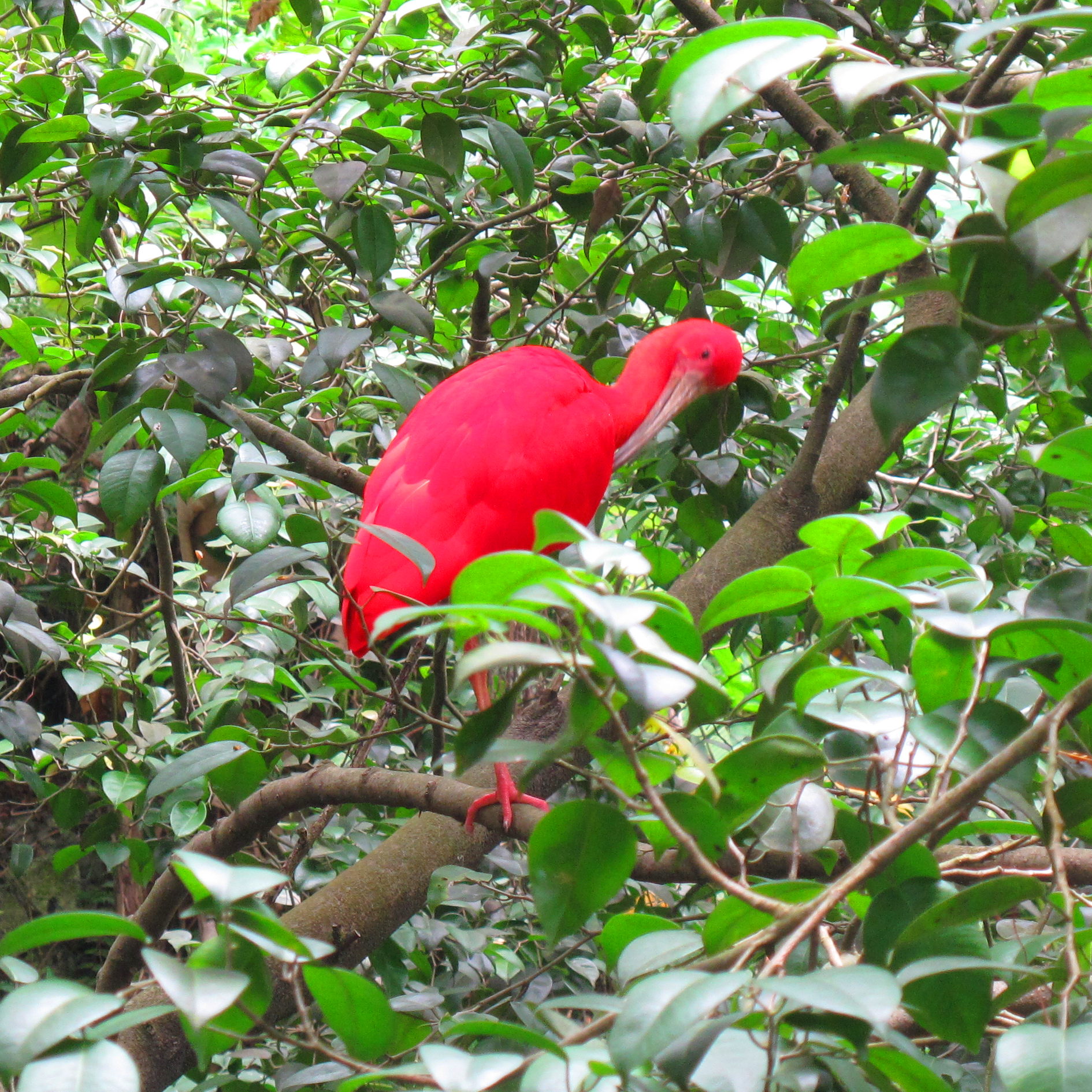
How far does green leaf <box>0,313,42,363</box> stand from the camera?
2.07 meters

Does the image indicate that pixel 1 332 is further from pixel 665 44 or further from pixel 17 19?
pixel 17 19

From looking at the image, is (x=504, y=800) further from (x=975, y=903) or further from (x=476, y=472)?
(x=975, y=903)

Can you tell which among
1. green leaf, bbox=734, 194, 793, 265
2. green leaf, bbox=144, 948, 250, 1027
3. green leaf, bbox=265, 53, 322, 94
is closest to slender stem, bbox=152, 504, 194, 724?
green leaf, bbox=265, 53, 322, 94

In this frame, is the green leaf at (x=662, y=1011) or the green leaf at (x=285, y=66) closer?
the green leaf at (x=662, y=1011)

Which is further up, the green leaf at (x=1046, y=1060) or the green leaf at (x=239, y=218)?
the green leaf at (x=239, y=218)

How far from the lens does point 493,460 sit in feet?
7.12

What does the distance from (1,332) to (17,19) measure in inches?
75.9

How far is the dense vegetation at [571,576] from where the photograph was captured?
64 centimetres

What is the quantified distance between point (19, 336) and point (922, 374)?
6.18ft

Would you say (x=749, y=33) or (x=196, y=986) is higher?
(x=749, y=33)

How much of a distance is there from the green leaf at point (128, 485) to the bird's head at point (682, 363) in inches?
44.6

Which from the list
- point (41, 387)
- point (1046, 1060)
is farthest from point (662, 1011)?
point (41, 387)

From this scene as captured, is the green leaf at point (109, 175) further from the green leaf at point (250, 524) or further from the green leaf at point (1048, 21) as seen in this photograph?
the green leaf at point (1048, 21)

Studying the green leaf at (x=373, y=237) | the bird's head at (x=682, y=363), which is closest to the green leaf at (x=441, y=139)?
the green leaf at (x=373, y=237)
